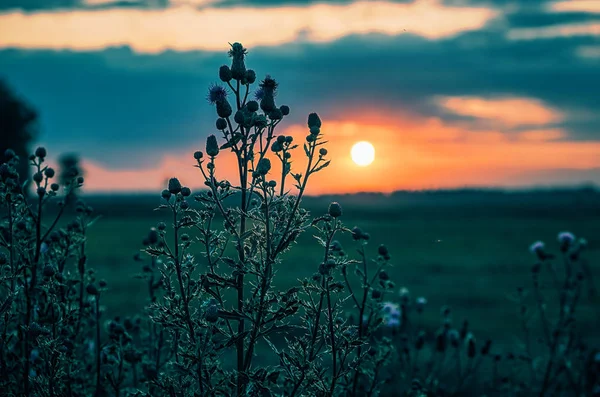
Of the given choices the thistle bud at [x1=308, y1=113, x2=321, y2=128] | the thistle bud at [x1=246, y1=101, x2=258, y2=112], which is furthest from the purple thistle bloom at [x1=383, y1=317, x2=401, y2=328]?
the thistle bud at [x1=246, y1=101, x2=258, y2=112]

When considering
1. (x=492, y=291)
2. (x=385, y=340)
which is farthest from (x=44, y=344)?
(x=492, y=291)

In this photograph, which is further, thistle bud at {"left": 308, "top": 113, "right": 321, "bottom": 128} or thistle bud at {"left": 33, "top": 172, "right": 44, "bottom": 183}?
thistle bud at {"left": 33, "top": 172, "right": 44, "bottom": 183}

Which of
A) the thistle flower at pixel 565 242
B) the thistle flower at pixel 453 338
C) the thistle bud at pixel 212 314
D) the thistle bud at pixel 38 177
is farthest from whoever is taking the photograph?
the thistle flower at pixel 565 242

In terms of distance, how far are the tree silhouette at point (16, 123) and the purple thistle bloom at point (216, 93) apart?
48215 mm

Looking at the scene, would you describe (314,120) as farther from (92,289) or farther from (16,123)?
(16,123)

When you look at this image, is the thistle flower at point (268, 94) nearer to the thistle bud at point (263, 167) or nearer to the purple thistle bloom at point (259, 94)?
the purple thistle bloom at point (259, 94)

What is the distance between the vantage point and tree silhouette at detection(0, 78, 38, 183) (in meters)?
50.1

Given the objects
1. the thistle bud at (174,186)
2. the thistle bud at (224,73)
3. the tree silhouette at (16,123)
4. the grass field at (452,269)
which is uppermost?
the tree silhouette at (16,123)

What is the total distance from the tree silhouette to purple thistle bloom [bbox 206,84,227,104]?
158 feet

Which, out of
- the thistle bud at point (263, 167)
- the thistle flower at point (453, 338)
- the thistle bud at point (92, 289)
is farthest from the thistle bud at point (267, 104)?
the thistle flower at point (453, 338)

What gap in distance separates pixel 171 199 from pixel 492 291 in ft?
57.5

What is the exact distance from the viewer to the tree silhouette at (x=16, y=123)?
50094mm

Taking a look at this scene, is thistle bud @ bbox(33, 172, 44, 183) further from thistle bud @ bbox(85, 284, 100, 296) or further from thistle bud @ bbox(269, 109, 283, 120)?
thistle bud @ bbox(269, 109, 283, 120)

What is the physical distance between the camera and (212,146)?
12.2 feet
